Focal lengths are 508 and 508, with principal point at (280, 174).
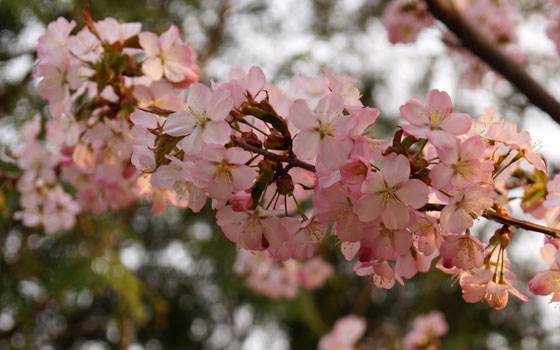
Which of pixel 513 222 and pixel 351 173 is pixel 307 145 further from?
pixel 513 222

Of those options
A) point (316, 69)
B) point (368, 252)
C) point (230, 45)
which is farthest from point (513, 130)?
point (230, 45)

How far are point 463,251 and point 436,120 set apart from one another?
155 millimetres

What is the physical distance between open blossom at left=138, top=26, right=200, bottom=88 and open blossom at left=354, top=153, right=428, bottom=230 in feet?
1.45

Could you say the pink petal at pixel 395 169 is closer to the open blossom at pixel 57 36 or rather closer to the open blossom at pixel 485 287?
the open blossom at pixel 485 287

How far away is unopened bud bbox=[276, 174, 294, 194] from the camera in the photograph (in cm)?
59

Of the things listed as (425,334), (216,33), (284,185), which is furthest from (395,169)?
(216,33)

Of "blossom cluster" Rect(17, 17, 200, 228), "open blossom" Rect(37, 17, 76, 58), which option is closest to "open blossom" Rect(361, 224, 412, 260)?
"blossom cluster" Rect(17, 17, 200, 228)

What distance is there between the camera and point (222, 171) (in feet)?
1.84

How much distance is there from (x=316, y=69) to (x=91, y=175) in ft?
4.24

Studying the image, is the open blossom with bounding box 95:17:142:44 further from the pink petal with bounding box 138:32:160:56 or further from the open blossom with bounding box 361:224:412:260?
the open blossom with bounding box 361:224:412:260

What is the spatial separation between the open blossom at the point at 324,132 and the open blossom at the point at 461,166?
0.10 metres

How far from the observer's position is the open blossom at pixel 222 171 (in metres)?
0.56

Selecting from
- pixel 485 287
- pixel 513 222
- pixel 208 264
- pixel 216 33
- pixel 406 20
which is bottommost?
pixel 208 264

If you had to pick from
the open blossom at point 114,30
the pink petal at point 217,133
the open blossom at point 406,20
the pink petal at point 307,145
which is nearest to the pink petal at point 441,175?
the pink petal at point 307,145
